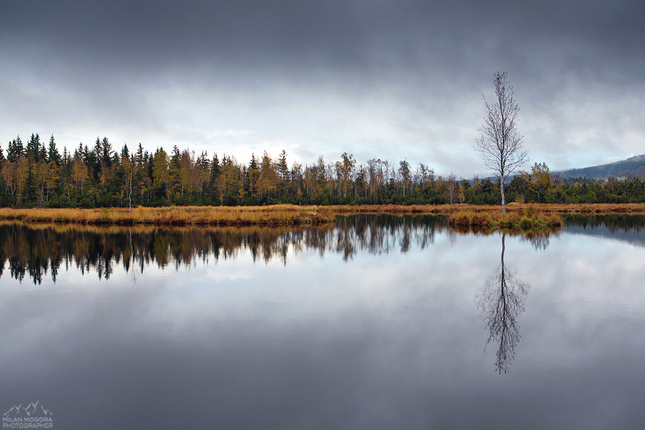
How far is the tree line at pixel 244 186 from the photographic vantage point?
197 ft

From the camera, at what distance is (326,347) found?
4898 mm

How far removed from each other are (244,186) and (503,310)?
7064 centimetres

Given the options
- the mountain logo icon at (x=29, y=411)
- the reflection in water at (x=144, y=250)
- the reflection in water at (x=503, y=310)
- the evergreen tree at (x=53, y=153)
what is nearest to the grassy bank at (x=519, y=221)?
the reflection in water at (x=144, y=250)

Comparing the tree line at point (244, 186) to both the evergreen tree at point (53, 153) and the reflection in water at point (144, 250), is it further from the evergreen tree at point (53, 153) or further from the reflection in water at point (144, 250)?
the reflection in water at point (144, 250)

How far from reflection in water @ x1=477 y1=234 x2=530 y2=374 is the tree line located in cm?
5059

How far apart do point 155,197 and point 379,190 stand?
4321 centimetres

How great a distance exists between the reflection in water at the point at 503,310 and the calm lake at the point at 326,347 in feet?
0.12

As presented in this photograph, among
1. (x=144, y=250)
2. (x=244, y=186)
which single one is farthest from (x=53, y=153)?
(x=144, y=250)

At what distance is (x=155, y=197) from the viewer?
2694 inches

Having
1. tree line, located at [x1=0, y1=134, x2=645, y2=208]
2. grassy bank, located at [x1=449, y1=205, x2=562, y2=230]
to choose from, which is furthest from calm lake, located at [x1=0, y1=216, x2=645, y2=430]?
tree line, located at [x1=0, y1=134, x2=645, y2=208]

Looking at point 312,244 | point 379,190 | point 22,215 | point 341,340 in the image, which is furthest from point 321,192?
point 341,340

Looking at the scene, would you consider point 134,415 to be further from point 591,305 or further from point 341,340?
point 591,305

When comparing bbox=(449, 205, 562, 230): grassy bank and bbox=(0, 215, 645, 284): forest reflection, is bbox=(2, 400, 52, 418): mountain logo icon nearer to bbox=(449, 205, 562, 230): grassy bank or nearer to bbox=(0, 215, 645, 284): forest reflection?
bbox=(0, 215, 645, 284): forest reflection

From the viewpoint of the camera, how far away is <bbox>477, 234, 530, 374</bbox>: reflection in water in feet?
15.7
